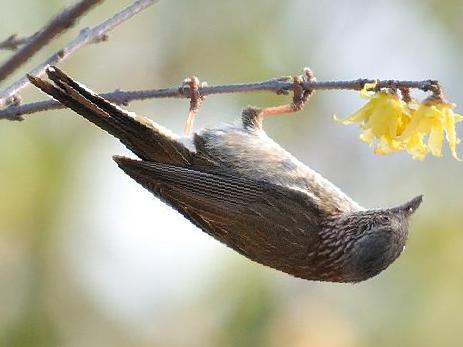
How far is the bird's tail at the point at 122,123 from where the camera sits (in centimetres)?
432

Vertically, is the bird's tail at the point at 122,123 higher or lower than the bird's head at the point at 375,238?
lower

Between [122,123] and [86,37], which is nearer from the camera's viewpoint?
[86,37]

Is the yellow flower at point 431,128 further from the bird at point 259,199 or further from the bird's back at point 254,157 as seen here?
the bird's back at point 254,157

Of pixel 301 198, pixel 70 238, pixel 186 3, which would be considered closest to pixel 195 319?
pixel 70 238

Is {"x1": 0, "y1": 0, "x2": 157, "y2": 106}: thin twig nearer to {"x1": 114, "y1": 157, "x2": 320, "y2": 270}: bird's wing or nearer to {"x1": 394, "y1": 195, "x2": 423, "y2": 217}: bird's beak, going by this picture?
{"x1": 114, "y1": 157, "x2": 320, "y2": 270}: bird's wing

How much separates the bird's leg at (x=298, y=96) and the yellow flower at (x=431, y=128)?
1.34ft

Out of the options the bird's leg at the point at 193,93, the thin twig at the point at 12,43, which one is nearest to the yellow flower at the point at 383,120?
the bird's leg at the point at 193,93

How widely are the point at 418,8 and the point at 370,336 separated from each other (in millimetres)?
3048

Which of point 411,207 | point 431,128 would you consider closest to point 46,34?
point 431,128

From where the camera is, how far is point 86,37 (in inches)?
166

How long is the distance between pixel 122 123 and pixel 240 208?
2.07 feet

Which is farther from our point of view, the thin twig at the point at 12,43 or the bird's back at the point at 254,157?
the bird's back at the point at 254,157

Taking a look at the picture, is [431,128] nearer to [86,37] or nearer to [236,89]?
[236,89]

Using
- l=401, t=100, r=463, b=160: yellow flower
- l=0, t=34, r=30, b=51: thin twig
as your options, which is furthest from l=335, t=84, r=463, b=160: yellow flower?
l=0, t=34, r=30, b=51: thin twig
